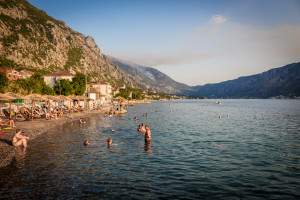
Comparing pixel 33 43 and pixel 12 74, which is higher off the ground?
pixel 33 43

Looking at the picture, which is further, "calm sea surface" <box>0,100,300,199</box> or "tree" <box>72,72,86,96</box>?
"tree" <box>72,72,86,96</box>

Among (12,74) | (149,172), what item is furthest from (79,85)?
(149,172)

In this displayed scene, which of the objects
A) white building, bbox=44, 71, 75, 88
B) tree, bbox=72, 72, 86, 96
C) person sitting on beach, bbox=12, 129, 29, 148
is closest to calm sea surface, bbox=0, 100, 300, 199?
person sitting on beach, bbox=12, 129, 29, 148

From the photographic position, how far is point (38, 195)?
7922 mm

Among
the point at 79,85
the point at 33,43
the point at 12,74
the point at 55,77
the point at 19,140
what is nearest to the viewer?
the point at 19,140

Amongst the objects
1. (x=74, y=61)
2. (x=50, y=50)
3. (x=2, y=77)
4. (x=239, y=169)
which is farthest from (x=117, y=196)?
(x=74, y=61)

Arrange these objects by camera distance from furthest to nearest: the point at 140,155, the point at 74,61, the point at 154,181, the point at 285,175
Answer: the point at 74,61 < the point at 140,155 < the point at 285,175 < the point at 154,181

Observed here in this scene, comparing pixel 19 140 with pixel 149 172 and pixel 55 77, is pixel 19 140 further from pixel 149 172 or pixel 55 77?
pixel 55 77

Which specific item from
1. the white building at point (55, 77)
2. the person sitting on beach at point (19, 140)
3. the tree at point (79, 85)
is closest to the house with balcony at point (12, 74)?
the white building at point (55, 77)

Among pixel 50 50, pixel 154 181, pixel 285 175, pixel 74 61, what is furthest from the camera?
pixel 74 61

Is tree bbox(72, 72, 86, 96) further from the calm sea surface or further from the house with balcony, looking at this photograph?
the calm sea surface

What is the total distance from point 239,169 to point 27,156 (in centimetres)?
1437

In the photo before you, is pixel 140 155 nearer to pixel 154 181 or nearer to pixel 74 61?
pixel 154 181

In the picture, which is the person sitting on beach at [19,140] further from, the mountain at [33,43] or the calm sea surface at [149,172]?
the mountain at [33,43]
